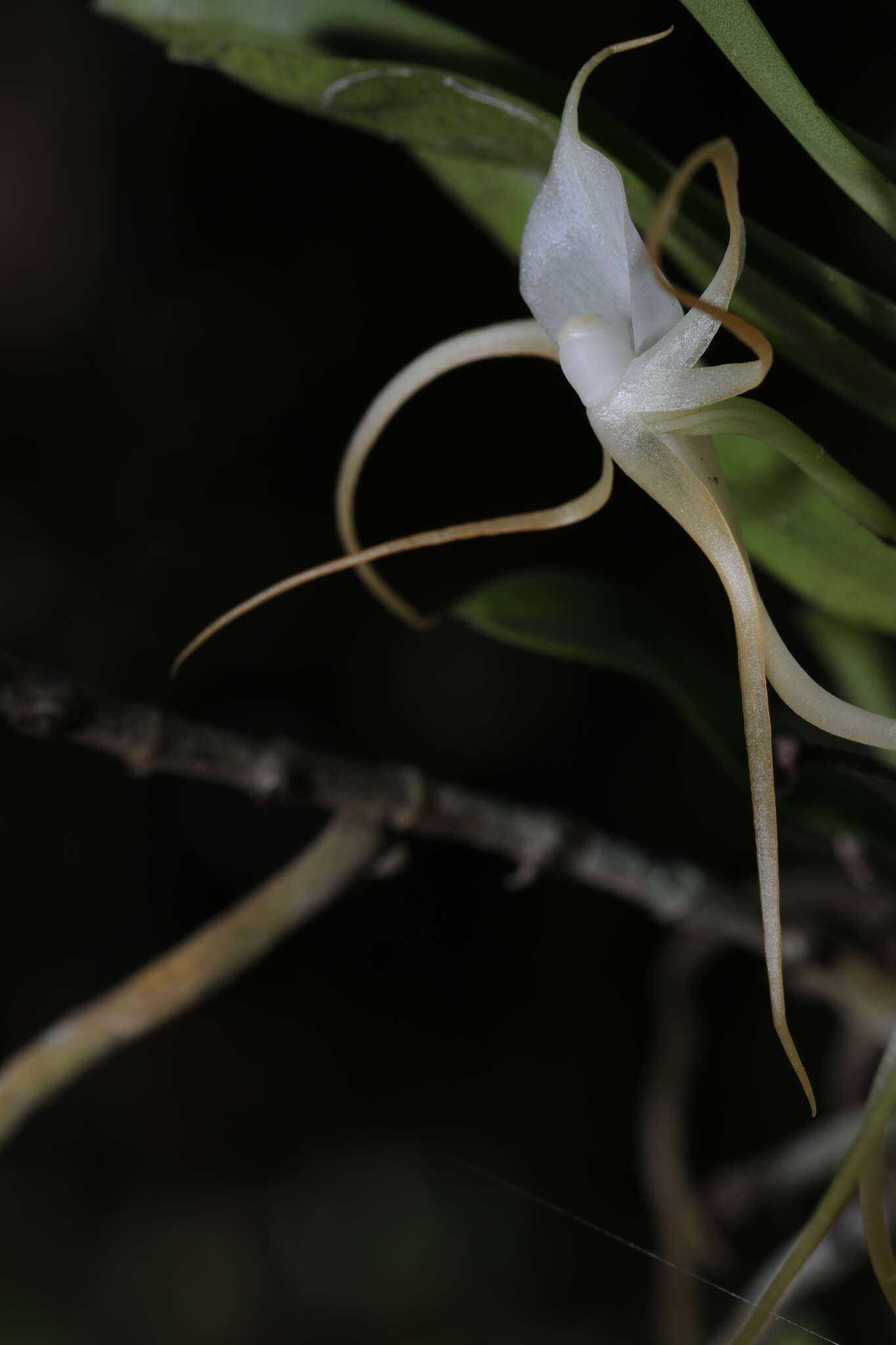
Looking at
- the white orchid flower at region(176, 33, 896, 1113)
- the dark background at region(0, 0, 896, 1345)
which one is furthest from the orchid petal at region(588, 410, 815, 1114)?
the dark background at region(0, 0, 896, 1345)

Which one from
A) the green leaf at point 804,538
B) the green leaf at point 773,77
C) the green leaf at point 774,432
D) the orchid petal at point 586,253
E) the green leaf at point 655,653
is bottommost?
the green leaf at point 655,653

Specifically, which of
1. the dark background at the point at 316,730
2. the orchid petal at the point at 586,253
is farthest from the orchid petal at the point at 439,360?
the dark background at the point at 316,730

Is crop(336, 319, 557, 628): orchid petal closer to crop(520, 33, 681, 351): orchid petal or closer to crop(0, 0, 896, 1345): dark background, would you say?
crop(520, 33, 681, 351): orchid petal

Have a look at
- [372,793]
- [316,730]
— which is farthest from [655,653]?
[316,730]

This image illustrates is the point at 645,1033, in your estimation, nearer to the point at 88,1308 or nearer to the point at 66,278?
the point at 88,1308

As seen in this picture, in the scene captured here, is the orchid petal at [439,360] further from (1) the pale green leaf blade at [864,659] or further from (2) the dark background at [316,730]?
(2) the dark background at [316,730]

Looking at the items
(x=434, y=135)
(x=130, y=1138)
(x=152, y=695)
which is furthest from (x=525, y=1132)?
(x=434, y=135)

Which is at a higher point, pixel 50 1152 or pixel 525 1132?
pixel 525 1132
